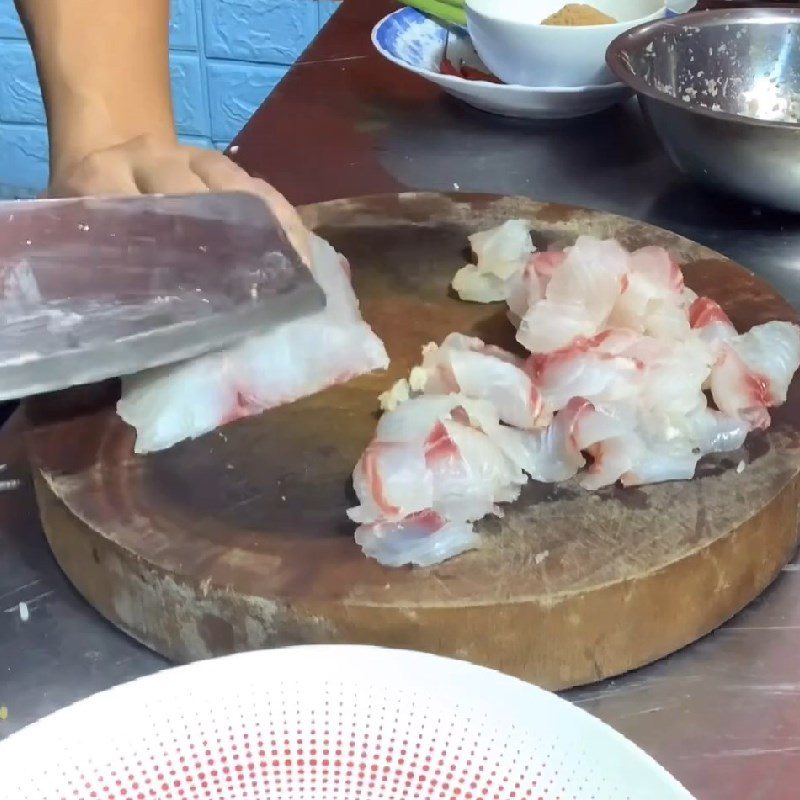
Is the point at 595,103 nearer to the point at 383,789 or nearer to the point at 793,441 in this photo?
the point at 793,441

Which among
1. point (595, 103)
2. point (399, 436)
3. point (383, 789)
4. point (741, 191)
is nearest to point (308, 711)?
point (383, 789)

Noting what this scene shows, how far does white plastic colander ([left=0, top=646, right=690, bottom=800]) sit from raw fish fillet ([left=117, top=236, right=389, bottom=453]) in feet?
0.93

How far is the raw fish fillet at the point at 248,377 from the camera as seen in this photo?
825 millimetres

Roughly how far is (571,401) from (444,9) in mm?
985

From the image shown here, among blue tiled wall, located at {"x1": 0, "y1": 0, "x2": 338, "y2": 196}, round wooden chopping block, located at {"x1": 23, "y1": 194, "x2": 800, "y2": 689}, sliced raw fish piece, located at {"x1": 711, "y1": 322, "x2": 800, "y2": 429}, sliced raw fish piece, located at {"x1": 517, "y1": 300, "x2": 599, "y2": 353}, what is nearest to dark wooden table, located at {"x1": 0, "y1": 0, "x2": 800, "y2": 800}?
round wooden chopping block, located at {"x1": 23, "y1": 194, "x2": 800, "y2": 689}

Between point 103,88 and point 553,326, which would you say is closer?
point 553,326

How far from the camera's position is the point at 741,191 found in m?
1.19

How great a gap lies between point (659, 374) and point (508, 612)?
0.79 feet

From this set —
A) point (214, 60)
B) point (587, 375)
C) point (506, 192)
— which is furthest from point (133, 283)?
point (214, 60)

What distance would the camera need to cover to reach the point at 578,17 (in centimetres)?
147

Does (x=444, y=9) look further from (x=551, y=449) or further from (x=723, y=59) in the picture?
(x=551, y=449)

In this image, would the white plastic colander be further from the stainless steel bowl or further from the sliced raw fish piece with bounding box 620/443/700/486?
the stainless steel bowl

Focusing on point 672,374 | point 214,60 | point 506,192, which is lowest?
point 214,60

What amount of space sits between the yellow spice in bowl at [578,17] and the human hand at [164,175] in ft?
2.13
